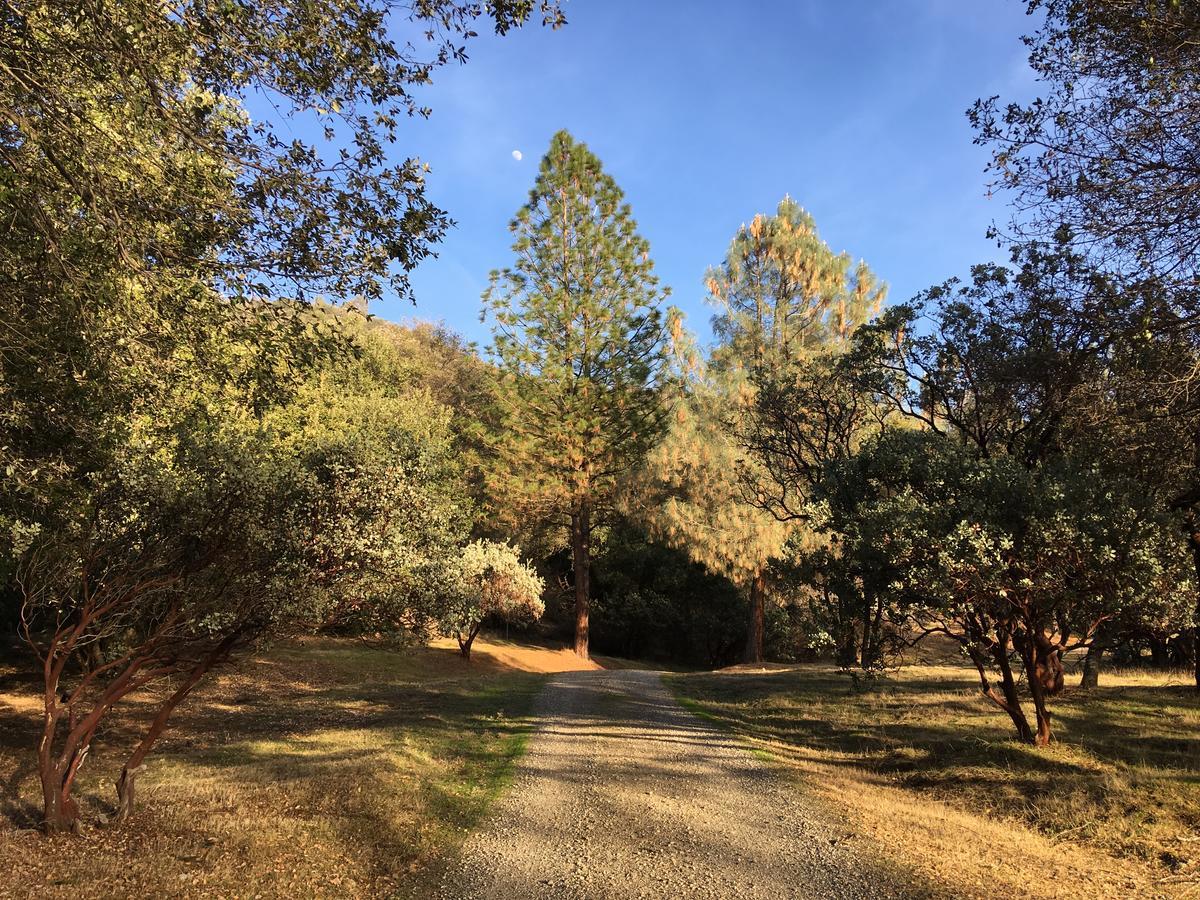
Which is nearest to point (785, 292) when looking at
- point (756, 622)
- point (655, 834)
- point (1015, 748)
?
point (756, 622)

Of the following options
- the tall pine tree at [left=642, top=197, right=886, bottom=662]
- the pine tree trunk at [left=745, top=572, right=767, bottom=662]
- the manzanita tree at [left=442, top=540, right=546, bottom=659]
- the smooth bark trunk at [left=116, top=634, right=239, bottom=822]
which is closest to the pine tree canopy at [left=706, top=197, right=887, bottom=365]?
the tall pine tree at [left=642, top=197, right=886, bottom=662]

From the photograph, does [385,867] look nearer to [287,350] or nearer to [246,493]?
[246,493]

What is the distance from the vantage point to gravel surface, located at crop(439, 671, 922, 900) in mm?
5802

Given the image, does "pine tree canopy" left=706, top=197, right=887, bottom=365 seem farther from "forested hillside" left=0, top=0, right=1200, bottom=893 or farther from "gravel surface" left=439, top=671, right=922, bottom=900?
"gravel surface" left=439, top=671, right=922, bottom=900

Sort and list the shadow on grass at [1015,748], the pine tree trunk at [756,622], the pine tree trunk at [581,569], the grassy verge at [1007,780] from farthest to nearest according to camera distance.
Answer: the pine tree trunk at [581,569], the pine tree trunk at [756,622], the shadow on grass at [1015,748], the grassy verge at [1007,780]

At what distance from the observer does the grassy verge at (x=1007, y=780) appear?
20.6ft

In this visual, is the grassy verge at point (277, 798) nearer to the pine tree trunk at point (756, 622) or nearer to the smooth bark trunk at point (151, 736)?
the smooth bark trunk at point (151, 736)

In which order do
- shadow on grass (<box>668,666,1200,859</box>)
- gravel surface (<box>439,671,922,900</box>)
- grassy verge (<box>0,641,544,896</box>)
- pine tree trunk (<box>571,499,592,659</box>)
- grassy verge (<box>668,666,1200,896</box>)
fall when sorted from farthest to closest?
pine tree trunk (<box>571,499,592,659</box>) < shadow on grass (<box>668,666,1200,859</box>) < grassy verge (<box>668,666,1200,896</box>) < grassy verge (<box>0,641,544,896</box>) < gravel surface (<box>439,671,922,900</box>)

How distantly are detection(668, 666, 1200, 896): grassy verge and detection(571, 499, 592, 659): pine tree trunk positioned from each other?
60.7 ft

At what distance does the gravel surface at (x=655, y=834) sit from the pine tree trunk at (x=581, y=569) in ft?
74.4

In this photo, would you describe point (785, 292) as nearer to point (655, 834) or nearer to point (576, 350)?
point (576, 350)

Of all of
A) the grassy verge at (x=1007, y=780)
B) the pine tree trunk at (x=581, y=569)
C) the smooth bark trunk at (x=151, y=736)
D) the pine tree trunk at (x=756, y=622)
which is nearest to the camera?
the grassy verge at (x=1007, y=780)

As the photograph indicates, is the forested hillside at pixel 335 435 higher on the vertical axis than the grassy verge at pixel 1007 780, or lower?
higher

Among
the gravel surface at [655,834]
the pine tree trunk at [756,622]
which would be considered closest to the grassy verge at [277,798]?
the gravel surface at [655,834]
